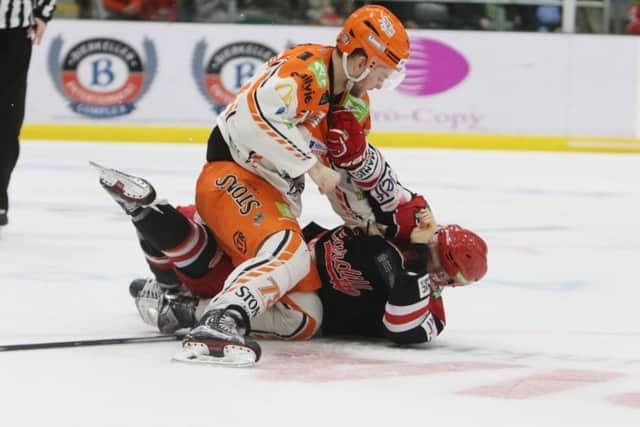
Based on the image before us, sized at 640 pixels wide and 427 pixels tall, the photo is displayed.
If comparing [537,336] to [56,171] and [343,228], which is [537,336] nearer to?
[343,228]

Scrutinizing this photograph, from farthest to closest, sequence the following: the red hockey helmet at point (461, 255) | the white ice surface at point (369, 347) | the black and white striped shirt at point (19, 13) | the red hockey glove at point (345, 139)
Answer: the black and white striped shirt at point (19, 13) → the red hockey glove at point (345, 139) → the red hockey helmet at point (461, 255) → the white ice surface at point (369, 347)

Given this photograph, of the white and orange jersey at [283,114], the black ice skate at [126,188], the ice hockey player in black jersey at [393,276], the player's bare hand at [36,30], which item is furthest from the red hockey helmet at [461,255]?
the player's bare hand at [36,30]

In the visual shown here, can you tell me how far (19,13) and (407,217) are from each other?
2495 millimetres

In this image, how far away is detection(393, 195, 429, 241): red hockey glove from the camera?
3.62 m

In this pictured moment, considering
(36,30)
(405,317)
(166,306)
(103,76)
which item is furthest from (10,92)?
(103,76)

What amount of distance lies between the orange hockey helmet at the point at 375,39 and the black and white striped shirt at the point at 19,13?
92.1 inches

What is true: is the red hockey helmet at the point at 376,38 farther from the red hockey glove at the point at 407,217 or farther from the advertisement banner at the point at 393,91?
the advertisement banner at the point at 393,91

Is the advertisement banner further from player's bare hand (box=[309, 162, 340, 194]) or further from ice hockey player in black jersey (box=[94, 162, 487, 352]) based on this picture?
player's bare hand (box=[309, 162, 340, 194])

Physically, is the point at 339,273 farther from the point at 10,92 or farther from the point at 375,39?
the point at 10,92

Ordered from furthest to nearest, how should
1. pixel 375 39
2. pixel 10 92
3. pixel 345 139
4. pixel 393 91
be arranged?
1. pixel 393 91
2. pixel 10 92
3. pixel 345 139
4. pixel 375 39

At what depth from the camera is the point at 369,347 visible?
11.4ft

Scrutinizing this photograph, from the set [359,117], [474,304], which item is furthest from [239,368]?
[474,304]

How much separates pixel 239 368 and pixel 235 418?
48 cm

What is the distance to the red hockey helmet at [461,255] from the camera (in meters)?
3.44
